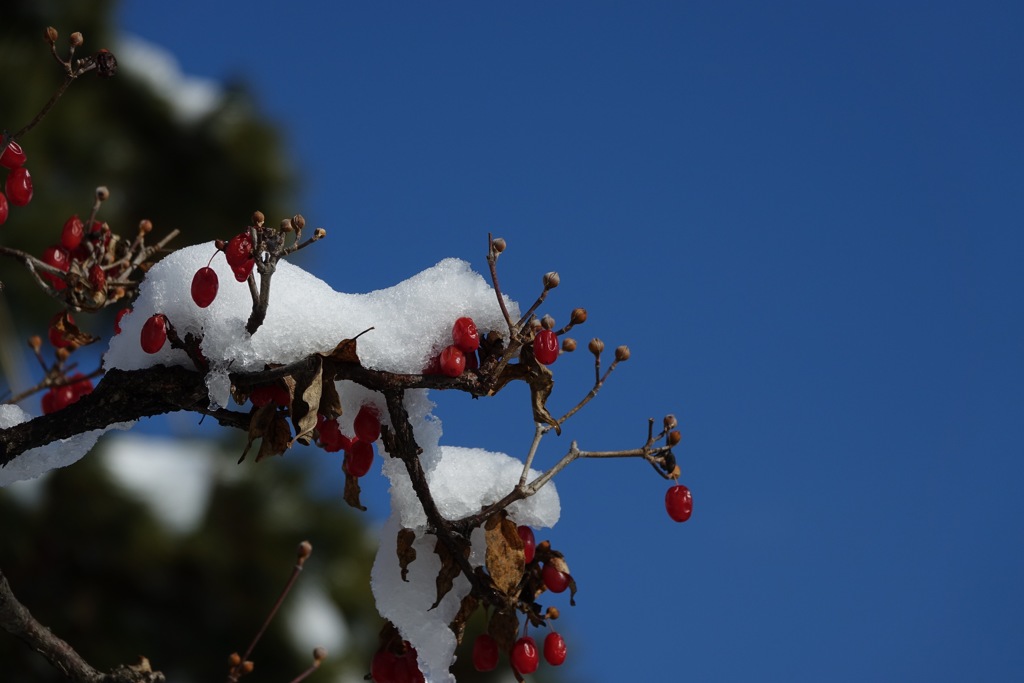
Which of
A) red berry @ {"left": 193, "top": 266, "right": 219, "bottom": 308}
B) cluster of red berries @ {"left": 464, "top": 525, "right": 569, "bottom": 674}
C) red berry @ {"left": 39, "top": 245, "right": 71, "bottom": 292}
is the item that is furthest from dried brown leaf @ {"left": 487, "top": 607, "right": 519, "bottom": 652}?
red berry @ {"left": 39, "top": 245, "right": 71, "bottom": 292}

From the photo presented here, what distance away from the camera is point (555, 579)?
1.54 meters

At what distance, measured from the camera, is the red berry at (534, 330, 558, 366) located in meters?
1.33

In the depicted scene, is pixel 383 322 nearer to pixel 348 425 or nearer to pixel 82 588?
pixel 348 425

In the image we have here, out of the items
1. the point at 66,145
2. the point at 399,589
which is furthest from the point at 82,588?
the point at 399,589

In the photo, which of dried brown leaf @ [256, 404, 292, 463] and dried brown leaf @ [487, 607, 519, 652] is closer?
dried brown leaf @ [256, 404, 292, 463]

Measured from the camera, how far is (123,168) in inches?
297

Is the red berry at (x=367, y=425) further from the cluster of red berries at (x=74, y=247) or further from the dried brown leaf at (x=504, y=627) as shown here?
the cluster of red berries at (x=74, y=247)

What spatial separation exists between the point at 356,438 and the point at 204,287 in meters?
0.33

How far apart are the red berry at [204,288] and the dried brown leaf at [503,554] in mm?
510

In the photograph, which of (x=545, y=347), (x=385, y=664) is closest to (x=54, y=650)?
(x=385, y=664)

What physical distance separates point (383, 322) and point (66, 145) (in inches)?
244

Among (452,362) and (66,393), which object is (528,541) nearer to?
(452,362)

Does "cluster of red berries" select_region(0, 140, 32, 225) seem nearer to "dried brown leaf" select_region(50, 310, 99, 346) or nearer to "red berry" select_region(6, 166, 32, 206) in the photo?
"red berry" select_region(6, 166, 32, 206)

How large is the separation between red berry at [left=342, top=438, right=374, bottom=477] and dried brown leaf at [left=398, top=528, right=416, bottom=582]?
4.4 inches
